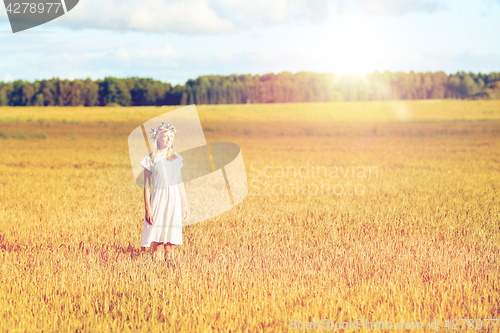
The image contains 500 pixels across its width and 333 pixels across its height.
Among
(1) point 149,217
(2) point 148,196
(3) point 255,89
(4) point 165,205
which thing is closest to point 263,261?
(4) point 165,205

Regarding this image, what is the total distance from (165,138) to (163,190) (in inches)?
28.4

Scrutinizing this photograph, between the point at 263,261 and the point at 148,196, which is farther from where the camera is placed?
the point at 263,261

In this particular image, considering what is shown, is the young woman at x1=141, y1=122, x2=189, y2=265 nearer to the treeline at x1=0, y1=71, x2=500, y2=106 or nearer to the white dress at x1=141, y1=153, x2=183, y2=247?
the white dress at x1=141, y1=153, x2=183, y2=247

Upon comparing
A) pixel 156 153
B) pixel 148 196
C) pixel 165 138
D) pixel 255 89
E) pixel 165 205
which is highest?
pixel 255 89

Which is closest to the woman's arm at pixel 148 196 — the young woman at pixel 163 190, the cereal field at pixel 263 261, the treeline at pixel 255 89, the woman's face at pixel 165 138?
the young woman at pixel 163 190

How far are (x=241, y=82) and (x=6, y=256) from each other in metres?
114

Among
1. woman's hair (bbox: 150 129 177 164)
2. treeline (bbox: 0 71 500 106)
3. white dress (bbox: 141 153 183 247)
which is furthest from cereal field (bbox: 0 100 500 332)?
treeline (bbox: 0 71 500 106)

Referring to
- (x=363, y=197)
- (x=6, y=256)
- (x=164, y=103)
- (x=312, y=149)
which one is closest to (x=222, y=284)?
(x=6, y=256)

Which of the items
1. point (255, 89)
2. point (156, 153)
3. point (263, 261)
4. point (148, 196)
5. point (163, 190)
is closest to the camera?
point (148, 196)

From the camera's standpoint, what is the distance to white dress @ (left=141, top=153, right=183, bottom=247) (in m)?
5.48

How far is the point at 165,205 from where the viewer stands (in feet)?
18.2

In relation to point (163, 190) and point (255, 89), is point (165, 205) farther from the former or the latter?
point (255, 89)

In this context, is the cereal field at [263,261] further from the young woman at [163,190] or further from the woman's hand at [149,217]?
the woman's hand at [149,217]

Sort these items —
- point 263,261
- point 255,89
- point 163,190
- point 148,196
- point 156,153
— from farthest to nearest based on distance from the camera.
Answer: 1. point 255,89
2. point 263,261
3. point 163,190
4. point 156,153
5. point 148,196
